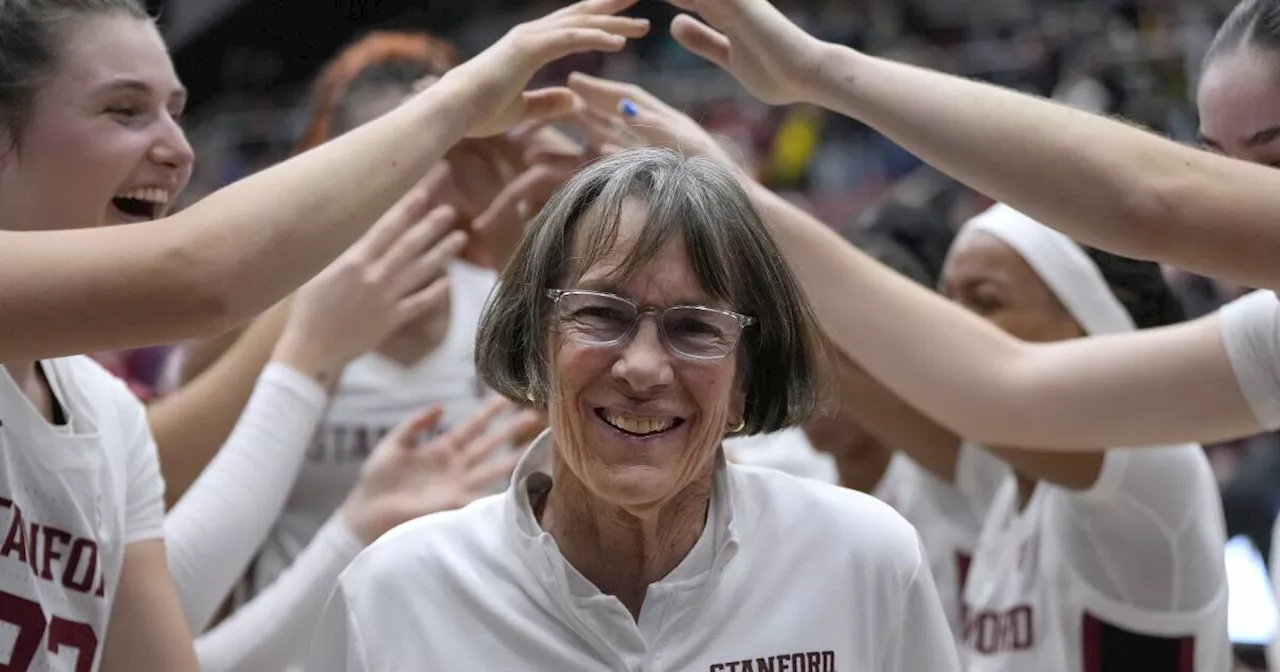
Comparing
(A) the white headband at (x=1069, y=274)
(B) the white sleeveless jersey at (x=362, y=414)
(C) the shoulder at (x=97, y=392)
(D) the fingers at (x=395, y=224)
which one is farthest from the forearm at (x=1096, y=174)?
(B) the white sleeveless jersey at (x=362, y=414)

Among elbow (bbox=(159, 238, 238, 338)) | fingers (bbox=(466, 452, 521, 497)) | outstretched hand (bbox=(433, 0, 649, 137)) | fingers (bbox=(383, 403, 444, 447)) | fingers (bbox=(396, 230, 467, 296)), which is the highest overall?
outstretched hand (bbox=(433, 0, 649, 137))

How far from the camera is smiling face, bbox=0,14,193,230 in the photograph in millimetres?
2146

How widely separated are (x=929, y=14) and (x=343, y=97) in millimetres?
9119

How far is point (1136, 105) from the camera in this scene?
7.38 meters

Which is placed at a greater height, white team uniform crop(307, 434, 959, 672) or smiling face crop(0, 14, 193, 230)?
smiling face crop(0, 14, 193, 230)

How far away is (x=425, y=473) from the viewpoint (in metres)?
2.88

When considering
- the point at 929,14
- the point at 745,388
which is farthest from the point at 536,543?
the point at 929,14

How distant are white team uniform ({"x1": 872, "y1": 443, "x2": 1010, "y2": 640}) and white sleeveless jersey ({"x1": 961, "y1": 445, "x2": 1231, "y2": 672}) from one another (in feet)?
2.35

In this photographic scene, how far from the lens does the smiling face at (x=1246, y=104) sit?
2.16 metres

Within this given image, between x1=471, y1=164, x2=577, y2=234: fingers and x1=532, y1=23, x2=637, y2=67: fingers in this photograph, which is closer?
x1=532, y1=23, x2=637, y2=67: fingers

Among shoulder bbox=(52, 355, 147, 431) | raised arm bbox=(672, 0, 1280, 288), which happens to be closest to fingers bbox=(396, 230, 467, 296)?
shoulder bbox=(52, 355, 147, 431)

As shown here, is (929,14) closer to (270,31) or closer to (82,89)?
(270,31)

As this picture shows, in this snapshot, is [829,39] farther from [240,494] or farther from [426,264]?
[240,494]

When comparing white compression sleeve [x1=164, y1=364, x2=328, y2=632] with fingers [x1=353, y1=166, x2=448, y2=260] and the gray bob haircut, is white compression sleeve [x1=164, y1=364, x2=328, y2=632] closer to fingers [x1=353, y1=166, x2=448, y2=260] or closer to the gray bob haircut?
fingers [x1=353, y1=166, x2=448, y2=260]
